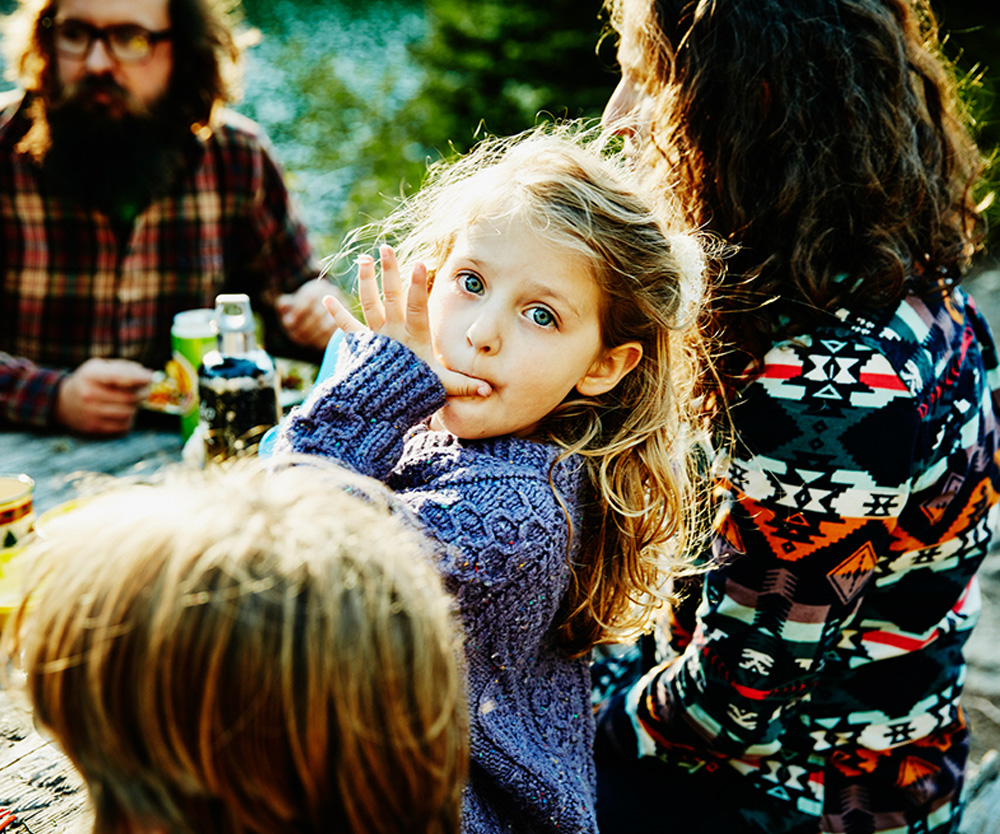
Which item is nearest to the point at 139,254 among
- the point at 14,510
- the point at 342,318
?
the point at 14,510

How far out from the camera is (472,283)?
47.9 inches

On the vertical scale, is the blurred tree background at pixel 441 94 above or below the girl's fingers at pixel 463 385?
above

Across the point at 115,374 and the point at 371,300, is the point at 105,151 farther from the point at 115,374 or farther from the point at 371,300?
the point at 371,300

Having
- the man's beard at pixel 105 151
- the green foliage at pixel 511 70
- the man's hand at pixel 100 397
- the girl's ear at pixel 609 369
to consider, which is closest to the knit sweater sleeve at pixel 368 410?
the girl's ear at pixel 609 369

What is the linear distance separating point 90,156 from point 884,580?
233cm

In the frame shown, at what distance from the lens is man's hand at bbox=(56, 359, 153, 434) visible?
6.71 feet

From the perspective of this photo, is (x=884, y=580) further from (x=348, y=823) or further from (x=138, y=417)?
(x=138, y=417)

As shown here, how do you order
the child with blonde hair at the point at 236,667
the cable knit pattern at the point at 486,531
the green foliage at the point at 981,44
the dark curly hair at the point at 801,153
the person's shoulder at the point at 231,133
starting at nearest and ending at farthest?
the child with blonde hair at the point at 236,667
the cable knit pattern at the point at 486,531
the dark curly hair at the point at 801,153
the person's shoulder at the point at 231,133
the green foliage at the point at 981,44

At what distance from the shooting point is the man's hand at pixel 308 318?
2516mm

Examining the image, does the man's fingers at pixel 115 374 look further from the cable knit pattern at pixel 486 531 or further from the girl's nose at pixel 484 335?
the girl's nose at pixel 484 335

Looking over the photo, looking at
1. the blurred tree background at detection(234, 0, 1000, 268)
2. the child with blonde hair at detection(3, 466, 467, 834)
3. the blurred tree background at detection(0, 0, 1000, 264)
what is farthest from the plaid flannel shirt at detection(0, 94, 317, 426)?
the blurred tree background at detection(234, 0, 1000, 268)

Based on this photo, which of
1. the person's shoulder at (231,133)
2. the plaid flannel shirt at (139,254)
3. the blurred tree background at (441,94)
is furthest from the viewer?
the blurred tree background at (441,94)

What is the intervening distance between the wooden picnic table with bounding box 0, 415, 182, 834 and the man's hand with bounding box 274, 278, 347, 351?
0.53 meters

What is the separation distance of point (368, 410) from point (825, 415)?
2.06 ft
